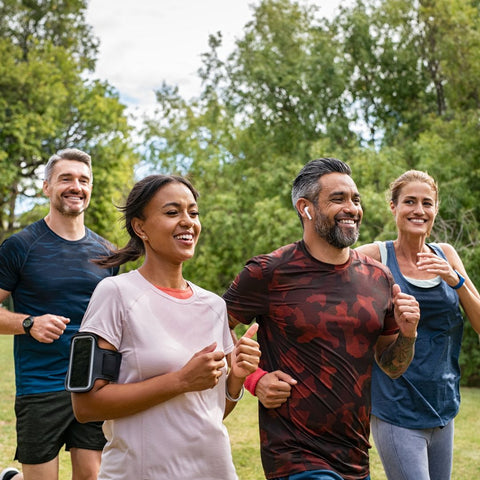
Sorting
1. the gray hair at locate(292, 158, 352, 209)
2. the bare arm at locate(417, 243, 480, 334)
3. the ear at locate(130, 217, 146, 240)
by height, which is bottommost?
the bare arm at locate(417, 243, 480, 334)

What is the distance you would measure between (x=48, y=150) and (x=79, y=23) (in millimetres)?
7532

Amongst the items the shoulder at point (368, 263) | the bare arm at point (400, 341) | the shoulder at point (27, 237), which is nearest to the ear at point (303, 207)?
the shoulder at point (368, 263)

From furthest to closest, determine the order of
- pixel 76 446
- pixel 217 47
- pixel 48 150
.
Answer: pixel 217 47
pixel 48 150
pixel 76 446

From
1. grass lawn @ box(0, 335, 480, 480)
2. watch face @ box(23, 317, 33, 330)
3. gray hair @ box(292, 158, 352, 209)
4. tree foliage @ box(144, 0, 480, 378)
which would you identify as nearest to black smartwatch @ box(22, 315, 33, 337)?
watch face @ box(23, 317, 33, 330)

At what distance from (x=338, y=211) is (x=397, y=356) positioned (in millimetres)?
802

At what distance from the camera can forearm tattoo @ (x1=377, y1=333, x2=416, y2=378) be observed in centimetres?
348

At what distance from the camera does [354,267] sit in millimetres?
3467

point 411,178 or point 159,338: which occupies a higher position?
A: point 411,178

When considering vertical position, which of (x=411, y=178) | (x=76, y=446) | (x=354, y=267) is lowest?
(x=76, y=446)

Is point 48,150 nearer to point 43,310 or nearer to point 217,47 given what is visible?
point 217,47

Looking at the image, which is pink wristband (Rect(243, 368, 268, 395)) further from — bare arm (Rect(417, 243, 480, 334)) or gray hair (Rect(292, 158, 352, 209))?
bare arm (Rect(417, 243, 480, 334))

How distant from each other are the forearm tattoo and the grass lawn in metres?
4.82

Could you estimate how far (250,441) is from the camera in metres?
10.1

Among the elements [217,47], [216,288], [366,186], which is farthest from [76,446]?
[217,47]
